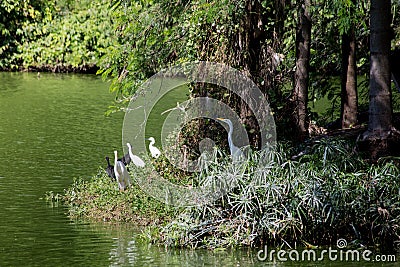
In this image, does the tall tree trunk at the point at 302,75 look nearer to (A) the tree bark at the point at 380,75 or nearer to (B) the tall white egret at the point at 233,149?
(B) the tall white egret at the point at 233,149

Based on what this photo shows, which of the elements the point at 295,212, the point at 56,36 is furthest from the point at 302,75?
the point at 56,36

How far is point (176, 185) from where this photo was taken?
10398 millimetres

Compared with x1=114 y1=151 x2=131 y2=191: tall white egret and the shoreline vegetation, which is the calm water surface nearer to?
the shoreline vegetation

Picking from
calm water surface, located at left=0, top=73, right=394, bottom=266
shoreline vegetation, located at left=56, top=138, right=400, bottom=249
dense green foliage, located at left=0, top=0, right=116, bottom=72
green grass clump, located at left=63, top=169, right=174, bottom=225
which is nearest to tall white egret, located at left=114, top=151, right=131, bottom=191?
green grass clump, located at left=63, top=169, right=174, bottom=225

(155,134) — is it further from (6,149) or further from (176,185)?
(176,185)

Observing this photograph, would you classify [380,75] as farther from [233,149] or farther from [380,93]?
[233,149]

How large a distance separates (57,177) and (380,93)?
5419mm

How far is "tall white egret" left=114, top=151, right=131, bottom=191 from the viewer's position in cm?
1055

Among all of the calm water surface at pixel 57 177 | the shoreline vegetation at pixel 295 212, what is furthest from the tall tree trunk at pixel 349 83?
the calm water surface at pixel 57 177

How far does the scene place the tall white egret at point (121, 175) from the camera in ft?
34.6

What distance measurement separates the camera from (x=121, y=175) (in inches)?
419

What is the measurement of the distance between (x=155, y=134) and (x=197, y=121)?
18.5ft

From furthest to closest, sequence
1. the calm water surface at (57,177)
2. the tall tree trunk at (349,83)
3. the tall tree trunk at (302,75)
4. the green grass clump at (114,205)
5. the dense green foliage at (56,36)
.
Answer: the dense green foliage at (56,36) < the tall tree trunk at (349,83) < the tall tree trunk at (302,75) < the green grass clump at (114,205) < the calm water surface at (57,177)

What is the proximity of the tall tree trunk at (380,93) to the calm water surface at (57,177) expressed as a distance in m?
2.12
